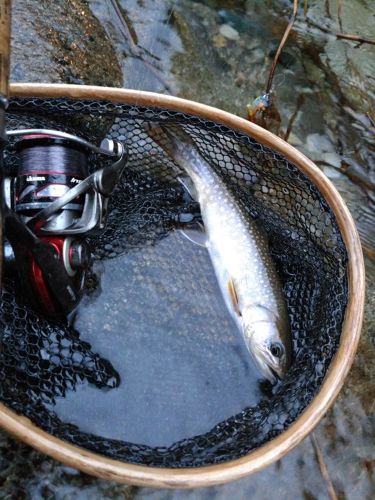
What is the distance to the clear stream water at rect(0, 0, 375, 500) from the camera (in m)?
1.79

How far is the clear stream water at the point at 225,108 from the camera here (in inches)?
70.5

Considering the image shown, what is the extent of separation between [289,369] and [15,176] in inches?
45.8

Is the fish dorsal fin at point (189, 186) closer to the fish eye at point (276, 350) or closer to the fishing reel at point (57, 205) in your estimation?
the fishing reel at point (57, 205)

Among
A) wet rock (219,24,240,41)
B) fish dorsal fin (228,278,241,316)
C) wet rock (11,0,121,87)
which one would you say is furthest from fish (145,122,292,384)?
wet rock (219,24,240,41)

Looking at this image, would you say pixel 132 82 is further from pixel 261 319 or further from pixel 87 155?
pixel 261 319

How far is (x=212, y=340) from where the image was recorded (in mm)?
1954

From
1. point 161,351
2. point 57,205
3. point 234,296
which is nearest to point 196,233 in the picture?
point 234,296

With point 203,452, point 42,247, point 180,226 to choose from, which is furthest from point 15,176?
point 203,452

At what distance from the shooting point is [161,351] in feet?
6.28

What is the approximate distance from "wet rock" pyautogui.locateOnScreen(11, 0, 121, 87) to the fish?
0.76 metres

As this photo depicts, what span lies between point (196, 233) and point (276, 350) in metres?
0.57

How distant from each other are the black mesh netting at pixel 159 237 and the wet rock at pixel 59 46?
55cm

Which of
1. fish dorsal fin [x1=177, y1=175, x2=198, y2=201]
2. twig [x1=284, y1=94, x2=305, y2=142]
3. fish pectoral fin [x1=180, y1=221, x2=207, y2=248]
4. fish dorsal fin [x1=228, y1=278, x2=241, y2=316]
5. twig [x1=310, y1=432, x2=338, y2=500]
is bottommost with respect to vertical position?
twig [x1=310, y1=432, x2=338, y2=500]

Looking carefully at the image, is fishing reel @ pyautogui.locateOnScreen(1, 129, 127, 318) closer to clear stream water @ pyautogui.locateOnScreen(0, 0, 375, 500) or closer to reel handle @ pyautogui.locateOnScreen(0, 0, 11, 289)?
clear stream water @ pyautogui.locateOnScreen(0, 0, 375, 500)
